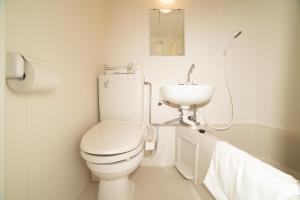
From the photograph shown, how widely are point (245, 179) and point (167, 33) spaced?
1298 millimetres

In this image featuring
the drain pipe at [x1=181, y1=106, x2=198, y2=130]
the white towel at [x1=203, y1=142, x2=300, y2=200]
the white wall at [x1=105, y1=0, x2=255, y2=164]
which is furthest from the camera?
the white wall at [x1=105, y1=0, x2=255, y2=164]

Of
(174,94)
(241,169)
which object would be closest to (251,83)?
(174,94)

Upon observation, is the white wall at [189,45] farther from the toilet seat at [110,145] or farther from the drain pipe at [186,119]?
the toilet seat at [110,145]

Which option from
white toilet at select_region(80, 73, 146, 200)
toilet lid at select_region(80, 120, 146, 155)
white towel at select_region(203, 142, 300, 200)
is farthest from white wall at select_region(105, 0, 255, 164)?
white towel at select_region(203, 142, 300, 200)

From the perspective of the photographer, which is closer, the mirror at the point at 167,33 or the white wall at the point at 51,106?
the white wall at the point at 51,106

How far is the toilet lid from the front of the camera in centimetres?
66

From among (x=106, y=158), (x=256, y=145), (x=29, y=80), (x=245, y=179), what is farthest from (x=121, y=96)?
(x=256, y=145)

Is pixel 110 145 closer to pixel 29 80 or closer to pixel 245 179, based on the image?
pixel 29 80

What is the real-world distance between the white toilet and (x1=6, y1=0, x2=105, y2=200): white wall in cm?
14

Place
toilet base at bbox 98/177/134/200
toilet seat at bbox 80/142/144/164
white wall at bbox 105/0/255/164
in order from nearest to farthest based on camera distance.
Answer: toilet seat at bbox 80/142/144/164, toilet base at bbox 98/177/134/200, white wall at bbox 105/0/255/164

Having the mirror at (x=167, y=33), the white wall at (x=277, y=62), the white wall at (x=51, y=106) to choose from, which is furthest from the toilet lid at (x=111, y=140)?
the white wall at (x=277, y=62)

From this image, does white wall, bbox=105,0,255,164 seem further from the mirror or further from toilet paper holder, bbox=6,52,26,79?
toilet paper holder, bbox=6,52,26,79

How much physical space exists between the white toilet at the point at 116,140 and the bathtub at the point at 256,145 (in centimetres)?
38

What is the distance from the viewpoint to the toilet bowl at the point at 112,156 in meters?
0.66
